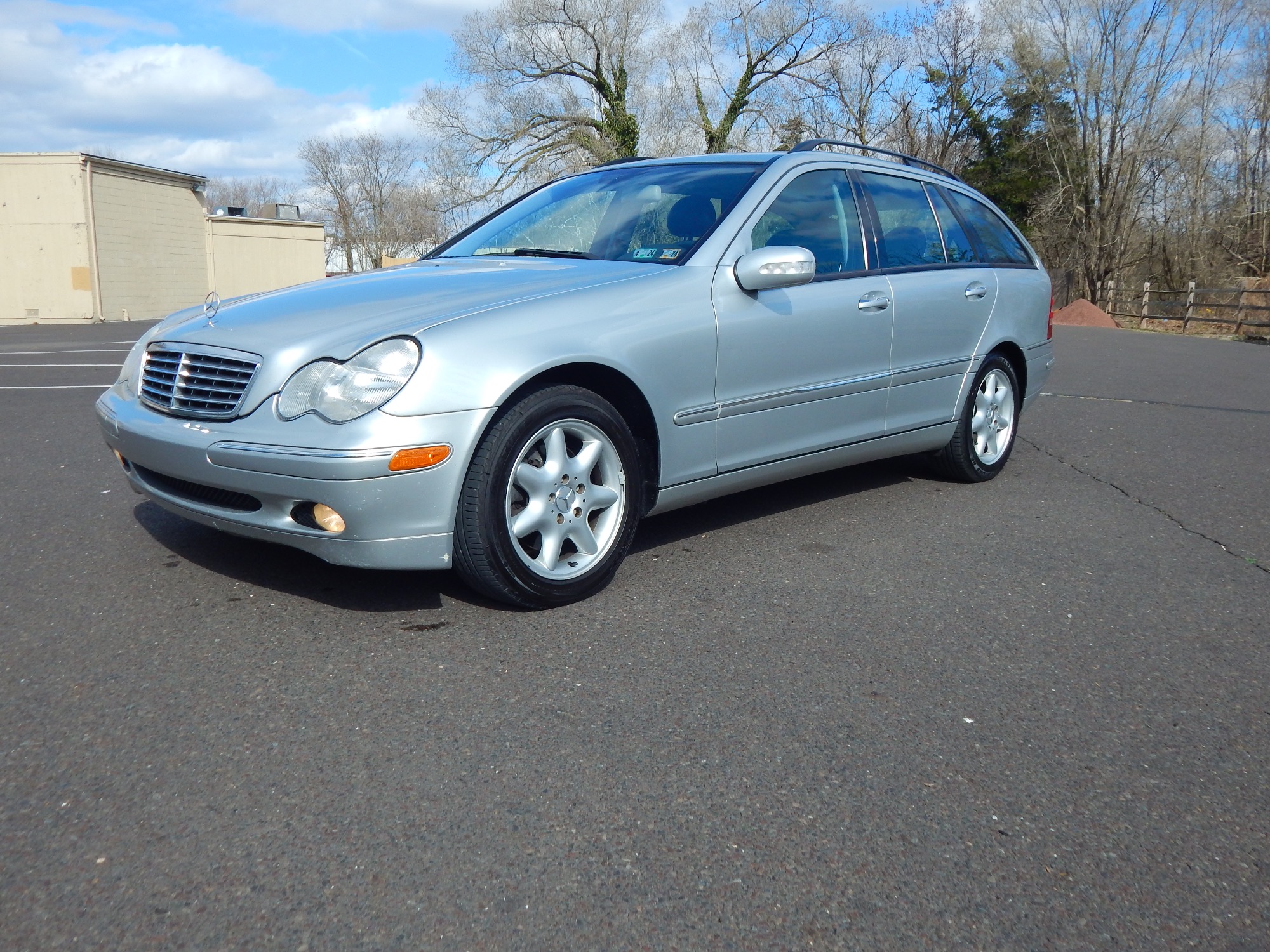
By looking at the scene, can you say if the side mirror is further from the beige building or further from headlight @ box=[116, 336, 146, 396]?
the beige building

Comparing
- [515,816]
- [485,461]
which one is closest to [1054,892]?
[515,816]

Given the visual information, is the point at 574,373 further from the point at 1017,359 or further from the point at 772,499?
the point at 1017,359

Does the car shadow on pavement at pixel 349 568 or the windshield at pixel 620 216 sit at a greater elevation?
the windshield at pixel 620 216

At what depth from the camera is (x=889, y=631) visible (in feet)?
12.0

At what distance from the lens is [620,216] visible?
4.79m

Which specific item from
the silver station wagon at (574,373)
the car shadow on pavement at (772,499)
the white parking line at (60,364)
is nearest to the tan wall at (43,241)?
the white parking line at (60,364)

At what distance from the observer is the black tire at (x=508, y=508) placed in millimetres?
3512

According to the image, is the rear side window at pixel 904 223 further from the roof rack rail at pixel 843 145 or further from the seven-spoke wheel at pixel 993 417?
the seven-spoke wheel at pixel 993 417

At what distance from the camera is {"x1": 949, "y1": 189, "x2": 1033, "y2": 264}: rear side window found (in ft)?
19.9

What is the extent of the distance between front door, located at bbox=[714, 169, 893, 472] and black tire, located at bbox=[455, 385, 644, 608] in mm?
641

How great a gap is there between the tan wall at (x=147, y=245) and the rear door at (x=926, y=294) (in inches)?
1128

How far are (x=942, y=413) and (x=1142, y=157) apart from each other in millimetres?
39131

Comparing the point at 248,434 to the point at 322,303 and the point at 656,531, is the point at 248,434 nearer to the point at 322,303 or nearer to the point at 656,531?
the point at 322,303

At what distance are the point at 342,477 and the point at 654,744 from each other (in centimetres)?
124
